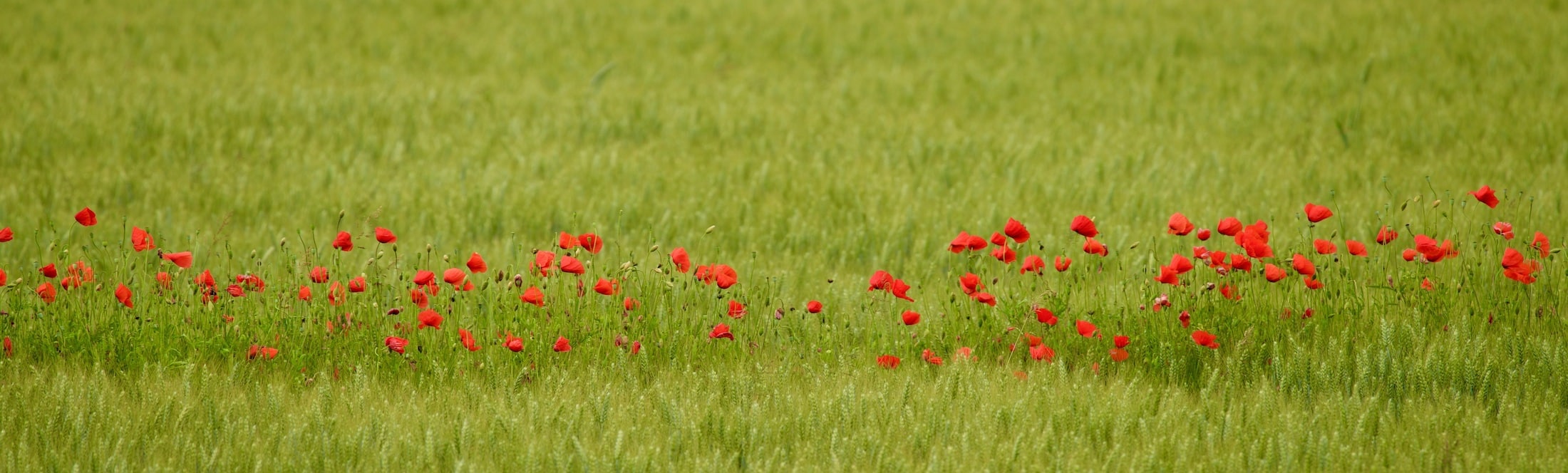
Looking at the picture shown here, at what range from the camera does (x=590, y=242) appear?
3.96 meters

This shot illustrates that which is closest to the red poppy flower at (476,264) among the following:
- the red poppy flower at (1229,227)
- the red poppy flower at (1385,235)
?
the red poppy flower at (1229,227)

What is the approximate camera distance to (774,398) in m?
3.37

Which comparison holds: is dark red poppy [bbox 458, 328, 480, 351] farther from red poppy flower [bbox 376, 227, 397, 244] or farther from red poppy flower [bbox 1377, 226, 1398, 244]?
red poppy flower [bbox 1377, 226, 1398, 244]

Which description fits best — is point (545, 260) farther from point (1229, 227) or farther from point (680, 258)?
point (1229, 227)

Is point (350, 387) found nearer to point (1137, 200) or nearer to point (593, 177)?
point (593, 177)

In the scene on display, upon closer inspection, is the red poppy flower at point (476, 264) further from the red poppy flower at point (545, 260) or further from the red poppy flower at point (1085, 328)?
the red poppy flower at point (1085, 328)

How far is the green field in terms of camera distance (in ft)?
10.2

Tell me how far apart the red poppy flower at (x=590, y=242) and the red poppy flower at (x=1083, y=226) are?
159 centimetres

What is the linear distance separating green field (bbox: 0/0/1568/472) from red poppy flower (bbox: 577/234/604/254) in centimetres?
13

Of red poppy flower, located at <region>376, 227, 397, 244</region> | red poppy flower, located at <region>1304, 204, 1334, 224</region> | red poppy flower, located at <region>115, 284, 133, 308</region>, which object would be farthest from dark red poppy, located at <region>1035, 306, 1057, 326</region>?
red poppy flower, located at <region>115, 284, 133, 308</region>

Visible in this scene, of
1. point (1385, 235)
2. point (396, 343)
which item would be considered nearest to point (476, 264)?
point (396, 343)

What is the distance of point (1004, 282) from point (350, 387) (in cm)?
255

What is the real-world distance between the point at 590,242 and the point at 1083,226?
169 centimetres

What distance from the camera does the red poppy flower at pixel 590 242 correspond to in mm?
3793
